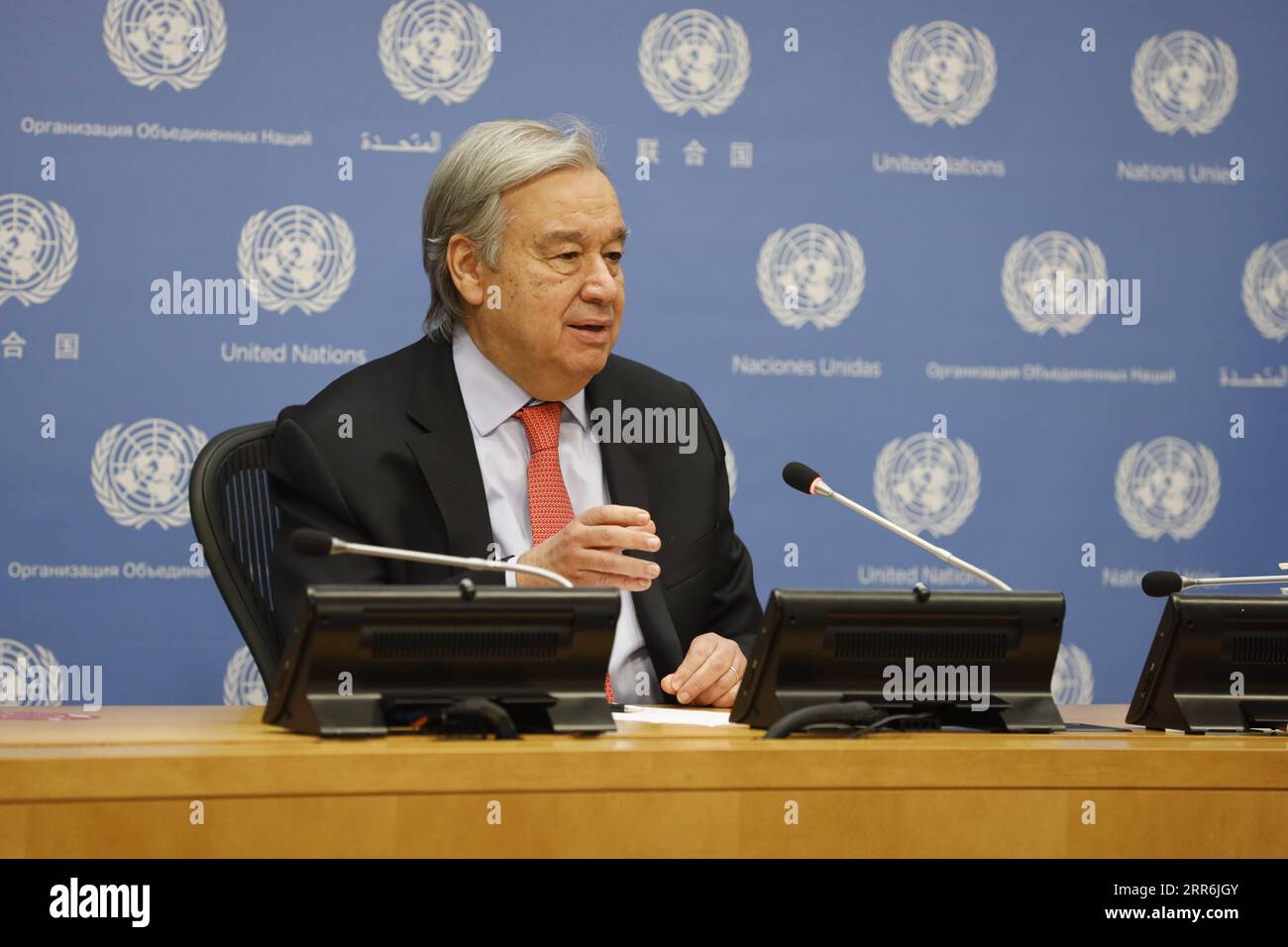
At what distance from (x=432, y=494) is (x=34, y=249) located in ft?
4.82

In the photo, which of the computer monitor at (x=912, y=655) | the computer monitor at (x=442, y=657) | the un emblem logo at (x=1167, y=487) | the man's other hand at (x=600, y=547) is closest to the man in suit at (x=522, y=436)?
the man's other hand at (x=600, y=547)

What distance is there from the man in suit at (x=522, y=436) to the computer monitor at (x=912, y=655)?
0.48 meters

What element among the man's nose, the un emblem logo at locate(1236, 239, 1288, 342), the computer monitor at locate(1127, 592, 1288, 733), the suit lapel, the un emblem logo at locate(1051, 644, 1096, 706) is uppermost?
the un emblem logo at locate(1236, 239, 1288, 342)

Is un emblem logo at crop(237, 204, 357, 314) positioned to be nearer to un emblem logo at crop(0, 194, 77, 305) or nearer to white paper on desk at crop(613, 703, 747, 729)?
un emblem logo at crop(0, 194, 77, 305)

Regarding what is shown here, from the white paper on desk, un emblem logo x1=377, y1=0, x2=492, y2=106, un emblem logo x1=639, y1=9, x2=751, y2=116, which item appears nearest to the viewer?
the white paper on desk

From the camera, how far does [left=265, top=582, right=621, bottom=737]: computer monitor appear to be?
172 cm

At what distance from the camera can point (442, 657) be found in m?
1.77

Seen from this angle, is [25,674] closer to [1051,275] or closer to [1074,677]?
[1074,677]

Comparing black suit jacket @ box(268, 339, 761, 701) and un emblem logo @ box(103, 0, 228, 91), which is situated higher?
un emblem logo @ box(103, 0, 228, 91)

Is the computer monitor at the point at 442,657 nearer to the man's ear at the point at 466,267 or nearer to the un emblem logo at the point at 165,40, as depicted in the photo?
the man's ear at the point at 466,267

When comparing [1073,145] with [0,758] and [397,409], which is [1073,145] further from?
[0,758]

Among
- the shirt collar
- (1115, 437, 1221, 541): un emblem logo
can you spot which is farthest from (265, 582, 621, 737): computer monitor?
(1115, 437, 1221, 541): un emblem logo

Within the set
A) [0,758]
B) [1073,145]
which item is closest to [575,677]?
[0,758]

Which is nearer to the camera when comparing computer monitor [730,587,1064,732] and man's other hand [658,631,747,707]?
computer monitor [730,587,1064,732]
